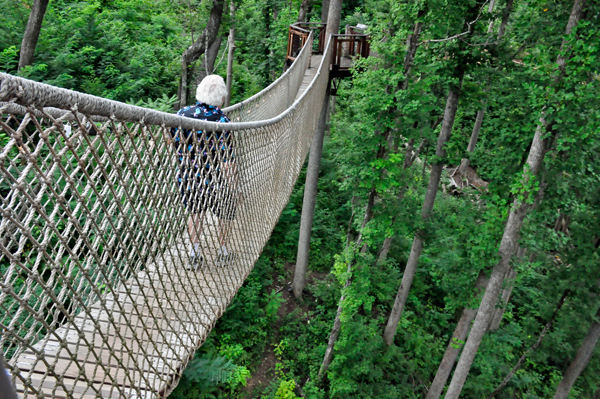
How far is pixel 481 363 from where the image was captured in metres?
6.45

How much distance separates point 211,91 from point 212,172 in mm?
430

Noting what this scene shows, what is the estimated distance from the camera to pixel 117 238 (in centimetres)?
188

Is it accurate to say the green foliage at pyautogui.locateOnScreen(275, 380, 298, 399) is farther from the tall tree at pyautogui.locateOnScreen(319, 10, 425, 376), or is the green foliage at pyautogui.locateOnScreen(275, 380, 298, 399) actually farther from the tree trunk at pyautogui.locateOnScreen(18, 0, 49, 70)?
the tree trunk at pyautogui.locateOnScreen(18, 0, 49, 70)

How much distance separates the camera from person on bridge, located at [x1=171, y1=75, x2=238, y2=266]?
5.98ft

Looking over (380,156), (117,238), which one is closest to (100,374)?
(117,238)

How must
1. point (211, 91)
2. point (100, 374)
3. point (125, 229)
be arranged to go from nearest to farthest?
1. point (125, 229)
2. point (100, 374)
3. point (211, 91)

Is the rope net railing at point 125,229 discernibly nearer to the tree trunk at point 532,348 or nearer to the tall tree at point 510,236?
the tall tree at point 510,236

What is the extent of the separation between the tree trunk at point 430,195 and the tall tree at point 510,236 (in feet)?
4.61

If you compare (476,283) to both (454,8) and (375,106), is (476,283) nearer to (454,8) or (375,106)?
(375,106)

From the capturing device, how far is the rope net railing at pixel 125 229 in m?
0.82

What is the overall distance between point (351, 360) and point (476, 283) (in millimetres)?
2519

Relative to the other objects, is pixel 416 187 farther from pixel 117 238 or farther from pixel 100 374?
pixel 100 374

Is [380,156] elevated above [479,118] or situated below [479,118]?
above

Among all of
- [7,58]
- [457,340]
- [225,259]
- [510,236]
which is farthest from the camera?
[457,340]
